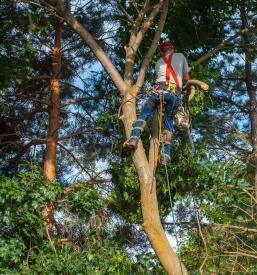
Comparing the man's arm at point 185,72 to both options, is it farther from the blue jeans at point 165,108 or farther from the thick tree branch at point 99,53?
the thick tree branch at point 99,53

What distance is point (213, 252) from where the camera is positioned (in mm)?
7195

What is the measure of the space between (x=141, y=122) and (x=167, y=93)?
458 mm

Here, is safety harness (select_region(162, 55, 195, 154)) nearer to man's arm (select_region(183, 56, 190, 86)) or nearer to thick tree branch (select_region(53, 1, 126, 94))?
man's arm (select_region(183, 56, 190, 86))

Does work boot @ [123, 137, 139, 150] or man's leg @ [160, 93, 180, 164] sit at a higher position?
man's leg @ [160, 93, 180, 164]

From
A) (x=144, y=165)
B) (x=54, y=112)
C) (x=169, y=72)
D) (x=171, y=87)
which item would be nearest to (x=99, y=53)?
(x=169, y=72)

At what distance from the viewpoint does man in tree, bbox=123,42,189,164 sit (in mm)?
6255

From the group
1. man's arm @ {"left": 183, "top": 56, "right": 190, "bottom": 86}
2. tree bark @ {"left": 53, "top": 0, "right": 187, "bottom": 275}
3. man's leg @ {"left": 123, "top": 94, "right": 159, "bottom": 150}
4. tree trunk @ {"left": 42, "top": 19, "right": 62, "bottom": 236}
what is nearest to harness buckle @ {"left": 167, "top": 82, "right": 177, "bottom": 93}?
man's leg @ {"left": 123, "top": 94, "right": 159, "bottom": 150}

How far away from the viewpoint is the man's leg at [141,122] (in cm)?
608

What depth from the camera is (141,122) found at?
618 cm

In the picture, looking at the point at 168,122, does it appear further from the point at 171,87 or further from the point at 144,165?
the point at 144,165

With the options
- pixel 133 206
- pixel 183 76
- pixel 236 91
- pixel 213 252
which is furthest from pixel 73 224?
pixel 236 91

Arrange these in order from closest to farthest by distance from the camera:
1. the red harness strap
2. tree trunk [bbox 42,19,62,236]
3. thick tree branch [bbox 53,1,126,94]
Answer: the red harness strap, thick tree branch [bbox 53,1,126,94], tree trunk [bbox 42,19,62,236]

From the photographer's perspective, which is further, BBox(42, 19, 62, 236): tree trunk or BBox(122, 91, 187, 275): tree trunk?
BBox(42, 19, 62, 236): tree trunk

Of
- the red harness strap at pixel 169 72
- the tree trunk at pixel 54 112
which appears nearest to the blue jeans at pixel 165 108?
→ the red harness strap at pixel 169 72
